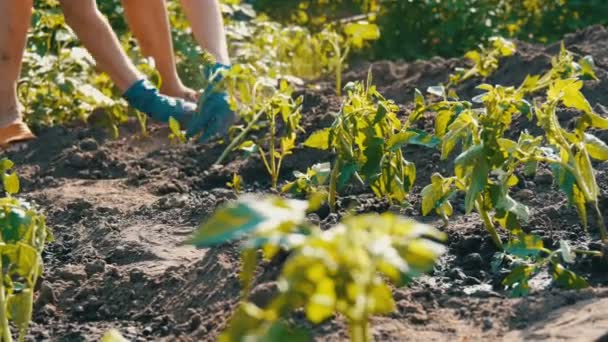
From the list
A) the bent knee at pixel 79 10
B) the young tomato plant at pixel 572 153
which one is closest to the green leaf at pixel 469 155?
the young tomato plant at pixel 572 153

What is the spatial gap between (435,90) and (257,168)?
1005 mm

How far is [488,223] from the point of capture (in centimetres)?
312

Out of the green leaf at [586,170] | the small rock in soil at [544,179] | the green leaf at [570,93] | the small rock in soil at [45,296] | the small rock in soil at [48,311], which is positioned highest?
the green leaf at [570,93]

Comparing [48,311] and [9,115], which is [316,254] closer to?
[48,311]

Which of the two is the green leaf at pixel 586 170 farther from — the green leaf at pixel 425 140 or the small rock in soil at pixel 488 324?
the small rock in soil at pixel 488 324

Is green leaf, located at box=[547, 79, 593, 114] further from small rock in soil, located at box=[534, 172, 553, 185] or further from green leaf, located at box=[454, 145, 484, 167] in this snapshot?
small rock in soil, located at box=[534, 172, 553, 185]

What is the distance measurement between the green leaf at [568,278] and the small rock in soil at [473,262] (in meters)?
0.36

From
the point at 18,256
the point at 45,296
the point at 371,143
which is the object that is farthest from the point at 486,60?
the point at 18,256

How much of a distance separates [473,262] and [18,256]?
3.84 ft

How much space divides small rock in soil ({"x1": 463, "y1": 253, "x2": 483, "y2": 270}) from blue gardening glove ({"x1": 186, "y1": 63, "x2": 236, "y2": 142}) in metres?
1.52

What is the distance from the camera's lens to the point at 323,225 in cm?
344

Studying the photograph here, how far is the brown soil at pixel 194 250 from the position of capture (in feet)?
8.84

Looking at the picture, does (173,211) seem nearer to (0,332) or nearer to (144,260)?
(144,260)

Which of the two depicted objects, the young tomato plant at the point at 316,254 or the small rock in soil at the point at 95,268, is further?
the small rock in soil at the point at 95,268
